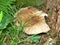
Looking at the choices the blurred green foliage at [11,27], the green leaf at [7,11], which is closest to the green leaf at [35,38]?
the blurred green foliage at [11,27]

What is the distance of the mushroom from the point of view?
6.34 feet

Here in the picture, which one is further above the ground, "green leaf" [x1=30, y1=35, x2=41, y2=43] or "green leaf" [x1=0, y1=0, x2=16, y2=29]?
"green leaf" [x1=0, y1=0, x2=16, y2=29]

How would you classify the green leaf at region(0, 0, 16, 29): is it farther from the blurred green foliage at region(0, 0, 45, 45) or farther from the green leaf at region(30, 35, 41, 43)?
the green leaf at region(30, 35, 41, 43)

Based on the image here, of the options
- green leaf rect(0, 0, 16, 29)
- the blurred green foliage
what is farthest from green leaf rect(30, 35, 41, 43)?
green leaf rect(0, 0, 16, 29)

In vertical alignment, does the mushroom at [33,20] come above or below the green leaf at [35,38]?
above

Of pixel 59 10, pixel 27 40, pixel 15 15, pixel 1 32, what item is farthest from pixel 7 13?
pixel 59 10

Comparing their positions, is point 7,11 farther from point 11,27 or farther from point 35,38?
point 35,38

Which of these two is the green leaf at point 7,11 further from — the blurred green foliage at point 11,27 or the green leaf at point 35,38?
the green leaf at point 35,38

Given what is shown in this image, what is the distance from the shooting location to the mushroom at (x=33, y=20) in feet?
6.34

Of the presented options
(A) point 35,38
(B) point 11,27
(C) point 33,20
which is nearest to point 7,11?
(B) point 11,27

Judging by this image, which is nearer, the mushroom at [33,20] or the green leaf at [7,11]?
the mushroom at [33,20]

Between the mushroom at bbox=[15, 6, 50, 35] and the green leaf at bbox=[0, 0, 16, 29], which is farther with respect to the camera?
the green leaf at bbox=[0, 0, 16, 29]

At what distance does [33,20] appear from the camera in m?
2.00

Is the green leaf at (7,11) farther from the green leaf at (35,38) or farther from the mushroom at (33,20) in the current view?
→ the green leaf at (35,38)
